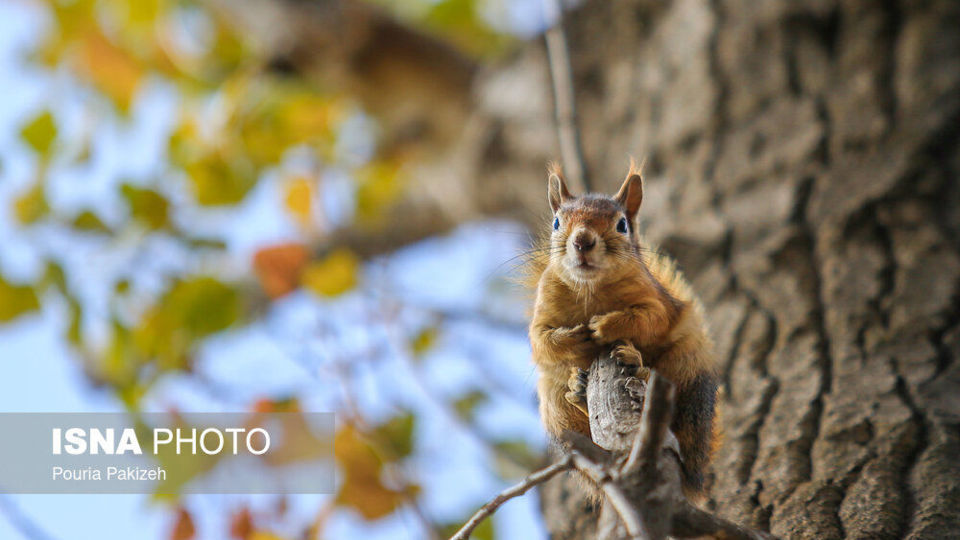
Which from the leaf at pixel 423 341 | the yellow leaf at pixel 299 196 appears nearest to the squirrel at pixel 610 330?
the leaf at pixel 423 341

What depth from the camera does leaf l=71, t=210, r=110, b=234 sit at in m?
2.69

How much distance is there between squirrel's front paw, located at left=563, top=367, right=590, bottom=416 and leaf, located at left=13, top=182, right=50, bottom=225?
6.88 ft

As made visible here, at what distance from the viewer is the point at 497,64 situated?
412 centimetres

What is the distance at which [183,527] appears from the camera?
2.56 metres

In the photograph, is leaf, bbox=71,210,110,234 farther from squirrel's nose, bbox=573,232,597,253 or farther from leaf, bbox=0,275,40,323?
squirrel's nose, bbox=573,232,597,253

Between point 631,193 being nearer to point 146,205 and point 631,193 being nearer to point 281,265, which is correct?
point 146,205

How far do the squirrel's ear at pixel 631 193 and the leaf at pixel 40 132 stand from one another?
205cm

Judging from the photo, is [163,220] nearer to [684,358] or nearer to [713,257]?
[713,257]

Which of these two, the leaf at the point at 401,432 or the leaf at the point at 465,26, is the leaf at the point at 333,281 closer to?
the leaf at the point at 401,432

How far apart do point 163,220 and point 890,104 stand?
2515 mm

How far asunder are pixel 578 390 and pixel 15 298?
1932 mm

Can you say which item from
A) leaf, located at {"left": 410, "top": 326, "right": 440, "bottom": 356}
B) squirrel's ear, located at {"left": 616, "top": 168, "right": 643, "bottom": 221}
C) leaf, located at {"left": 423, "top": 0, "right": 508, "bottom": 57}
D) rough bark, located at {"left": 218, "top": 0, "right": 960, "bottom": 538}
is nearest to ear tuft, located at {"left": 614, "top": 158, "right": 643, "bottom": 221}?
squirrel's ear, located at {"left": 616, "top": 168, "right": 643, "bottom": 221}

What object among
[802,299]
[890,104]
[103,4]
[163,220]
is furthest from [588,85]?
[103,4]

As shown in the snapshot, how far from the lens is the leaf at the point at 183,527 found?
2.56 meters
